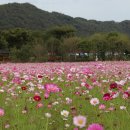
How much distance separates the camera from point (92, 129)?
1.96m

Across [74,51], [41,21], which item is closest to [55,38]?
[74,51]

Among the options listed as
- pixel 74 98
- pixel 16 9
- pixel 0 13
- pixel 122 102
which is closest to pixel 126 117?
pixel 122 102

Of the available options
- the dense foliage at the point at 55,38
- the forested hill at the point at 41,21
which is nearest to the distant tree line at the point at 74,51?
the dense foliage at the point at 55,38

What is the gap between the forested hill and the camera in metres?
87.2

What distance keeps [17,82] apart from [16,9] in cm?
8894

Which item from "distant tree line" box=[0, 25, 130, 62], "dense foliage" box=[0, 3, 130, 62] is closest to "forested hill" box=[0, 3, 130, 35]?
"dense foliage" box=[0, 3, 130, 62]

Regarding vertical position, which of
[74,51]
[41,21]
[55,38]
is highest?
[41,21]

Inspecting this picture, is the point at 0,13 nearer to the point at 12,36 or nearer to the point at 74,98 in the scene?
the point at 12,36

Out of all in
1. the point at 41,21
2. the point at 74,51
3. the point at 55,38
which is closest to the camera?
the point at 74,51

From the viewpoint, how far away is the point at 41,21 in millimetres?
91688

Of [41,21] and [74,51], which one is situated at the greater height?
[41,21]

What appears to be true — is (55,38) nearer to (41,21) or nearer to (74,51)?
(74,51)

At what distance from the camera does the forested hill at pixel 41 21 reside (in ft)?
286

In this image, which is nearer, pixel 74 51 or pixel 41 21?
pixel 74 51
